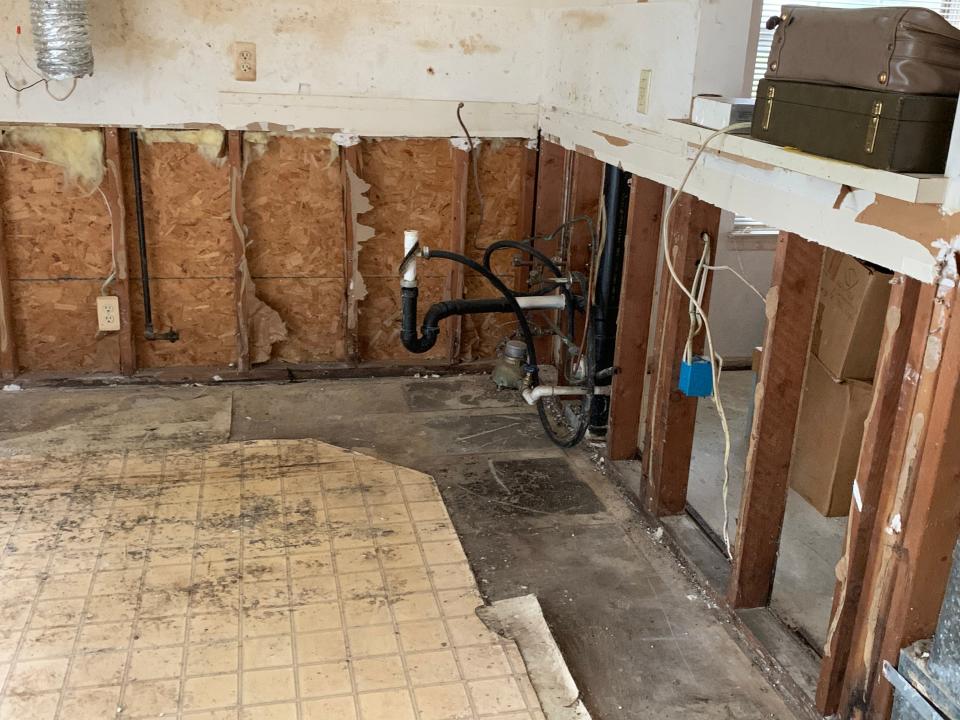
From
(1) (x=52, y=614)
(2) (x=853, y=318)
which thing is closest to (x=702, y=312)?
(2) (x=853, y=318)

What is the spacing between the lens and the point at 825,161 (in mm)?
1790

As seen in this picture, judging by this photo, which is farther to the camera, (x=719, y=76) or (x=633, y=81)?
(x=633, y=81)

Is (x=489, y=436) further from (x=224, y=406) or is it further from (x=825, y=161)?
(x=825, y=161)

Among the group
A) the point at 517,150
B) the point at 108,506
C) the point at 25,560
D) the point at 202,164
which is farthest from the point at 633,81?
the point at 25,560

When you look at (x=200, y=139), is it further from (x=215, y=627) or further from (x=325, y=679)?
(x=325, y=679)

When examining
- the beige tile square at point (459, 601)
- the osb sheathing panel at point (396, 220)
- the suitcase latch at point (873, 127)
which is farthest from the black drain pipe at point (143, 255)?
the suitcase latch at point (873, 127)

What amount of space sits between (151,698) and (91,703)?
131 millimetres

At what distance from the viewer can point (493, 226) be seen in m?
4.17

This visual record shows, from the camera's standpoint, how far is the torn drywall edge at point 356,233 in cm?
393

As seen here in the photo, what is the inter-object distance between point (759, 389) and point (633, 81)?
1269mm

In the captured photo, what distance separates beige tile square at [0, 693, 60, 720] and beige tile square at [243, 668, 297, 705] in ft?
1.39

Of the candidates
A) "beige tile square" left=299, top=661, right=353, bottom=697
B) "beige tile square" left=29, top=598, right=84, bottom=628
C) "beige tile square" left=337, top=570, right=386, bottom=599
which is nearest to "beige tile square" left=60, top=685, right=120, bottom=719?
"beige tile square" left=29, top=598, right=84, bottom=628

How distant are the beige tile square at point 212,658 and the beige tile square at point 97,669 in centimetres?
16

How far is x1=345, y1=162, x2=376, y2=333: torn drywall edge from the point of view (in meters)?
3.93
